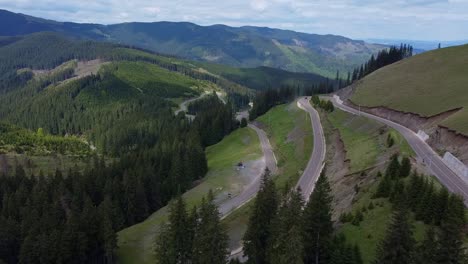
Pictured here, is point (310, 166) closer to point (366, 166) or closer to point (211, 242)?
point (366, 166)

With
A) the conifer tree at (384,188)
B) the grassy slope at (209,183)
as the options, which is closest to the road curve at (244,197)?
the grassy slope at (209,183)

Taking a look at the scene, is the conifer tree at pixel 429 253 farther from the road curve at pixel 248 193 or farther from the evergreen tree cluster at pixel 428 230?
the road curve at pixel 248 193

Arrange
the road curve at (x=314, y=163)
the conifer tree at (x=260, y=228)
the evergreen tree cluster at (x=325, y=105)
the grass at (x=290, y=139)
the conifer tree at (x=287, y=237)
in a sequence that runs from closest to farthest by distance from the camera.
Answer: the conifer tree at (x=287, y=237) → the conifer tree at (x=260, y=228) → the road curve at (x=314, y=163) → the grass at (x=290, y=139) → the evergreen tree cluster at (x=325, y=105)

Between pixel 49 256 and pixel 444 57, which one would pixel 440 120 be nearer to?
pixel 444 57

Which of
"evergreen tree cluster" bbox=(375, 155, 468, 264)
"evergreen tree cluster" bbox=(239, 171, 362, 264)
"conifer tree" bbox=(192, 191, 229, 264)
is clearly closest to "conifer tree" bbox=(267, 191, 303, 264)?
"evergreen tree cluster" bbox=(239, 171, 362, 264)

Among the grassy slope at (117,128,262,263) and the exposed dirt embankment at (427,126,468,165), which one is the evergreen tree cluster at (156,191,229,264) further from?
the exposed dirt embankment at (427,126,468,165)

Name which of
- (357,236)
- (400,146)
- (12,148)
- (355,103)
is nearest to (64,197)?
(357,236)

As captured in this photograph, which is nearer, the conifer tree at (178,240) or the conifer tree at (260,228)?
the conifer tree at (260,228)
